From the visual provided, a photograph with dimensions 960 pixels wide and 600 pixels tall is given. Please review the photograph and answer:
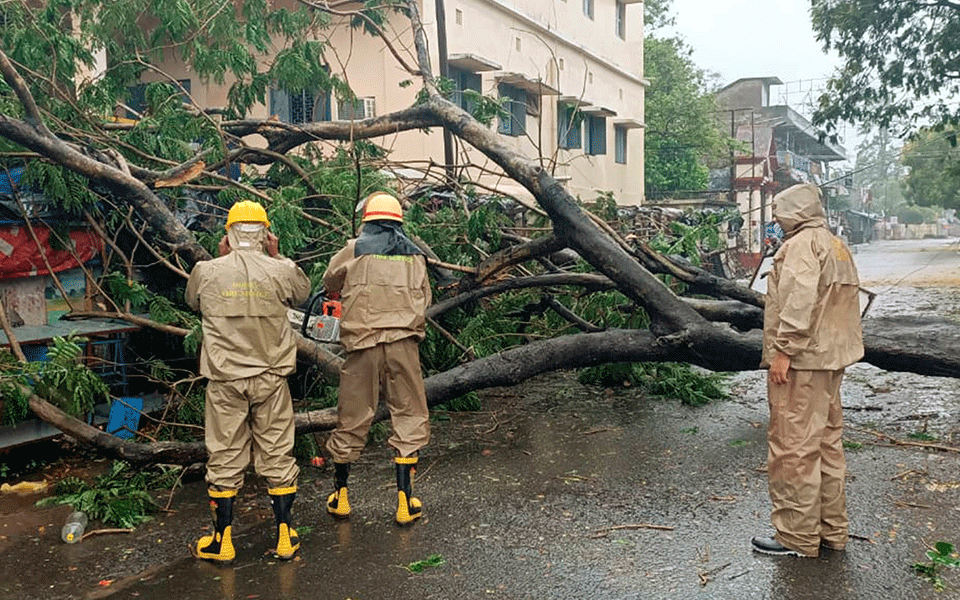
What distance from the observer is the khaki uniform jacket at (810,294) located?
3.96m

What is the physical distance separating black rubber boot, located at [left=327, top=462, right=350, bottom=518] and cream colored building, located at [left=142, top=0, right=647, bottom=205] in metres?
4.00

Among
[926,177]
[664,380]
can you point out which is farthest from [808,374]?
[926,177]

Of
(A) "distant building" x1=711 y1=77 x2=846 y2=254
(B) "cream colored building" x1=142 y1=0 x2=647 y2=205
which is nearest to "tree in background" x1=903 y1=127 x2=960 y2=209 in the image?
(A) "distant building" x1=711 y1=77 x2=846 y2=254

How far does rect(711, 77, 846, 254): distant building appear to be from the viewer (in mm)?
36188

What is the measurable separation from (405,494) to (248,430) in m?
0.92

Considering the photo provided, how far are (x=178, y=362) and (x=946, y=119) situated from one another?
42.3ft

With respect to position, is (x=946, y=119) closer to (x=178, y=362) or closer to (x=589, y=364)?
(x=589, y=364)

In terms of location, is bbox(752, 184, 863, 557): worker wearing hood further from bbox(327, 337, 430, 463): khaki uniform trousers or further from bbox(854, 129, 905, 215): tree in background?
bbox(854, 129, 905, 215): tree in background

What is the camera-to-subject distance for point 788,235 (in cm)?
425

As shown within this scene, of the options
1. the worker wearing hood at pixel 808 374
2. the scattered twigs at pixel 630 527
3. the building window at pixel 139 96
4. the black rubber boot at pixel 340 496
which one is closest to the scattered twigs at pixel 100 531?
the black rubber boot at pixel 340 496

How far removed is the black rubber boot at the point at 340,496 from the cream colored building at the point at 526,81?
400 centimetres

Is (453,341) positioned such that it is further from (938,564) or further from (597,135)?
(597,135)

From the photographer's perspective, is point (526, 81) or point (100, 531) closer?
point (100, 531)

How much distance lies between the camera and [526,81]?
55.6 feet
